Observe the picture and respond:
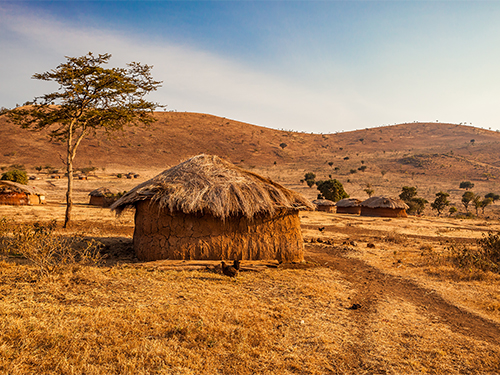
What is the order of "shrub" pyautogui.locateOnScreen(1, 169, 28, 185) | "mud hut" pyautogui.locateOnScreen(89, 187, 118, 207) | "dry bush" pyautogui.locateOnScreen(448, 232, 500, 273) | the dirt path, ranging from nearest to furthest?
the dirt path
"dry bush" pyautogui.locateOnScreen(448, 232, 500, 273)
"mud hut" pyautogui.locateOnScreen(89, 187, 118, 207)
"shrub" pyautogui.locateOnScreen(1, 169, 28, 185)

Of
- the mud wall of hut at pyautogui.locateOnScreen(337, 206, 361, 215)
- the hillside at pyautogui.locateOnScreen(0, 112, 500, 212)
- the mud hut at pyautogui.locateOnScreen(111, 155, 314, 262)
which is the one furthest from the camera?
the hillside at pyautogui.locateOnScreen(0, 112, 500, 212)

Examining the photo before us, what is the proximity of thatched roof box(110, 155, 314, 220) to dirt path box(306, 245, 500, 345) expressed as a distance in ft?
6.88

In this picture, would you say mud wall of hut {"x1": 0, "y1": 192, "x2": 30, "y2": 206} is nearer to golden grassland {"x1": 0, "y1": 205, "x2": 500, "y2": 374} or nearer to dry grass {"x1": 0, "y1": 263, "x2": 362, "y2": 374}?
golden grassland {"x1": 0, "y1": 205, "x2": 500, "y2": 374}

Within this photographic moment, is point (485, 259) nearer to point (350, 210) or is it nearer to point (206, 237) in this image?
point (206, 237)

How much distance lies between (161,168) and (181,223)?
45.2 meters

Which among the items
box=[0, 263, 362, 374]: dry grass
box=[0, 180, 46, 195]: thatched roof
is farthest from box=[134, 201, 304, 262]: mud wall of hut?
box=[0, 180, 46, 195]: thatched roof

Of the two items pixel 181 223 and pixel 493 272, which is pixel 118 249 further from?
pixel 493 272

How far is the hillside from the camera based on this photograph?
49250mm

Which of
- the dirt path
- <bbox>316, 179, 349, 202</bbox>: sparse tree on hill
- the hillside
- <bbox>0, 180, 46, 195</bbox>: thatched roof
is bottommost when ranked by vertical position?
the dirt path

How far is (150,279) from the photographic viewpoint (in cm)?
642

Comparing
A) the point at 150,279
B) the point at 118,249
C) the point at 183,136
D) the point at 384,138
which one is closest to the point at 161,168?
the point at 183,136

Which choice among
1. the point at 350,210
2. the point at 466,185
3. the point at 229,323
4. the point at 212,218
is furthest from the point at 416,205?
the point at 229,323

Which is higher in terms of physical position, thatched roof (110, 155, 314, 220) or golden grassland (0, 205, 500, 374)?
thatched roof (110, 155, 314, 220)

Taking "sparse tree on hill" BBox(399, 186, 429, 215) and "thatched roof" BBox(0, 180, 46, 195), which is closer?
"thatched roof" BBox(0, 180, 46, 195)
